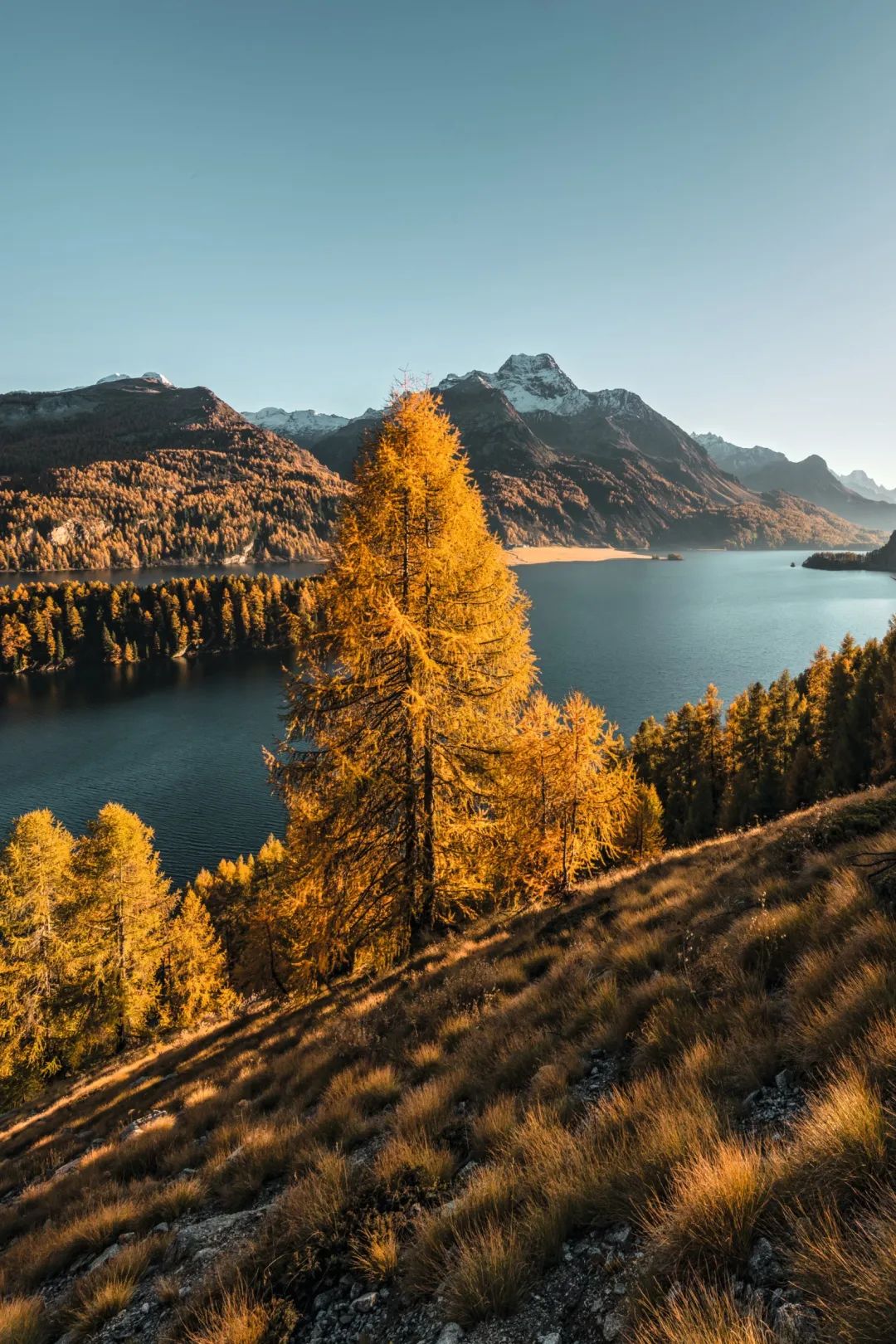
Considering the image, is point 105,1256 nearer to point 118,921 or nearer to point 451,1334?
point 451,1334

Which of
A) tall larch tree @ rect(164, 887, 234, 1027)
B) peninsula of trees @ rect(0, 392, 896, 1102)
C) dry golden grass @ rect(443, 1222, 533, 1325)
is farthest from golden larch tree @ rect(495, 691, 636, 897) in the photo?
tall larch tree @ rect(164, 887, 234, 1027)

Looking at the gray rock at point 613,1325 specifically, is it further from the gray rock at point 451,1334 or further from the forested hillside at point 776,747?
the forested hillside at point 776,747

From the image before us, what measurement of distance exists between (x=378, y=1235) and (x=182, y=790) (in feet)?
216

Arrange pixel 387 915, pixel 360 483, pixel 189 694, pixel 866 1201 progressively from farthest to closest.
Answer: pixel 189 694 < pixel 387 915 < pixel 360 483 < pixel 866 1201

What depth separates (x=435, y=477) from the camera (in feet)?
41.4

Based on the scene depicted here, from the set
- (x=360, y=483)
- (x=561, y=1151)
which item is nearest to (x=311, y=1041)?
(x=561, y=1151)

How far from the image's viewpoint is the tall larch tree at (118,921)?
26578 mm

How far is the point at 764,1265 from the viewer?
2795 mm

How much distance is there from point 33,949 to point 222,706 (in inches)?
2671

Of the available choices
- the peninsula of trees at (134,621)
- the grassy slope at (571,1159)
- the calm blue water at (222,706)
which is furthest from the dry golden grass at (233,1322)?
the peninsula of trees at (134,621)

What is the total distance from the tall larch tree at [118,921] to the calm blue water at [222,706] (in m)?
16.2

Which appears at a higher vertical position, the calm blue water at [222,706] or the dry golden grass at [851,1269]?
the dry golden grass at [851,1269]

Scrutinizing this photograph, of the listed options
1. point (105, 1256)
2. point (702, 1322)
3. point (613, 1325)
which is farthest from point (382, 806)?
point (702, 1322)

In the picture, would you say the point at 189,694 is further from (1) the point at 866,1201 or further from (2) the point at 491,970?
(1) the point at 866,1201
